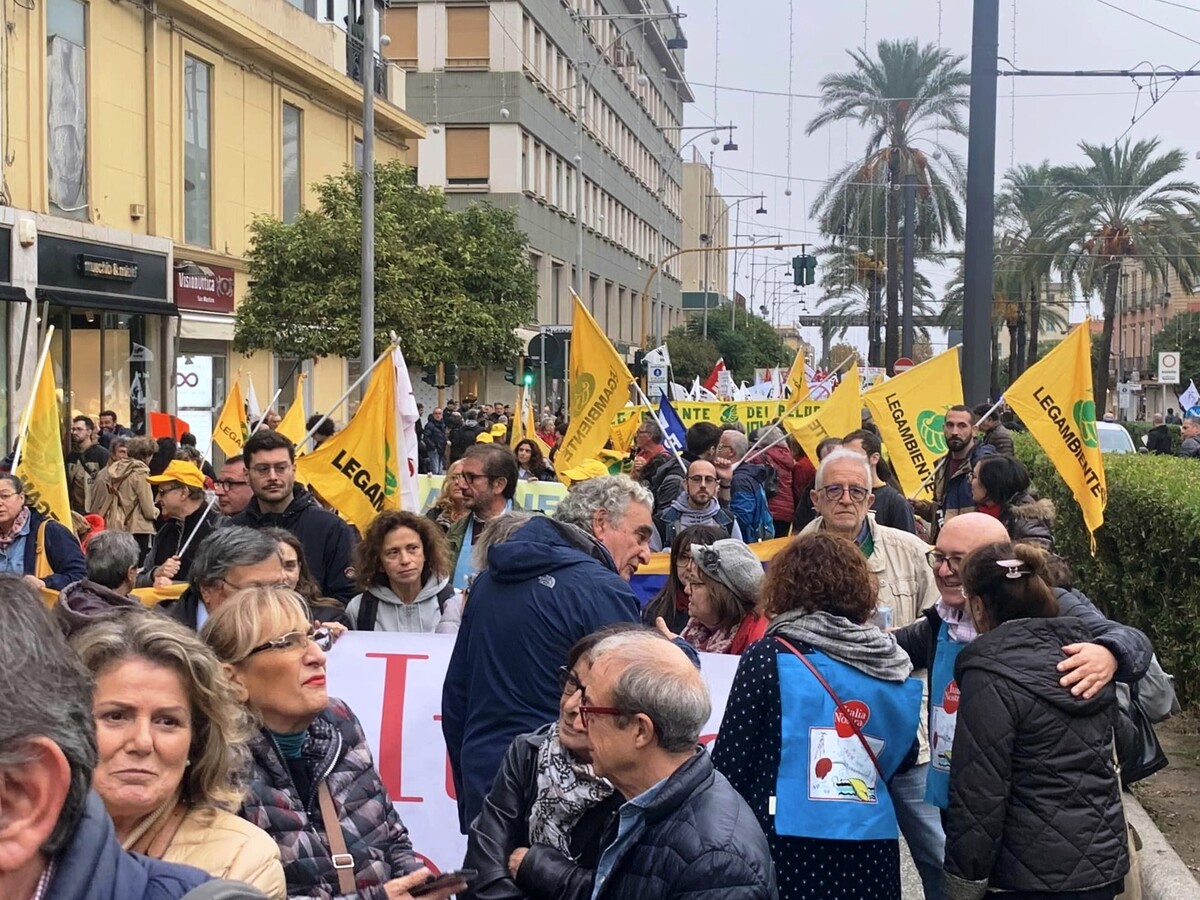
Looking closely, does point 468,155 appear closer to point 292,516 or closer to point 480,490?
point 292,516

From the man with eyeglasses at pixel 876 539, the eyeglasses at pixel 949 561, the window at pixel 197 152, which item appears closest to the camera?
the eyeglasses at pixel 949 561

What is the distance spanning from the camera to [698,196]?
11062cm

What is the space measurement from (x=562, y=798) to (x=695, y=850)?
20.6 inches

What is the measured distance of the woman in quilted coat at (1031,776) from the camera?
369 cm

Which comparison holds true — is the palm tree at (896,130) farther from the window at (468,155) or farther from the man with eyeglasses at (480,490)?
the man with eyeglasses at (480,490)

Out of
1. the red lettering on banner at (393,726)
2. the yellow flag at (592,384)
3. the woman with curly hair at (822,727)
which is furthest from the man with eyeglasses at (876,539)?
the yellow flag at (592,384)

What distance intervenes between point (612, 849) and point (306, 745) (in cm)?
79

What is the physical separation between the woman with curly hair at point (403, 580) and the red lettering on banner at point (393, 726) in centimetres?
34

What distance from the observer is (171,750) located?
2574 millimetres

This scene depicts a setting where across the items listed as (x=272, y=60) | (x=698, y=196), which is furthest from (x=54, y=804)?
(x=698, y=196)

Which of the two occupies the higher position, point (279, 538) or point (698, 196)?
point (698, 196)

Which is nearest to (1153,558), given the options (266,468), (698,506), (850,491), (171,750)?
(698,506)

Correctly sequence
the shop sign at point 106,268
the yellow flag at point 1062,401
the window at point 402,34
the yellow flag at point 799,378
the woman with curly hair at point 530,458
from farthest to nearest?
1. the window at point 402,34
2. the shop sign at point 106,268
3. the yellow flag at point 799,378
4. the woman with curly hair at point 530,458
5. the yellow flag at point 1062,401

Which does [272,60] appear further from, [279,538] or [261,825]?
[261,825]
